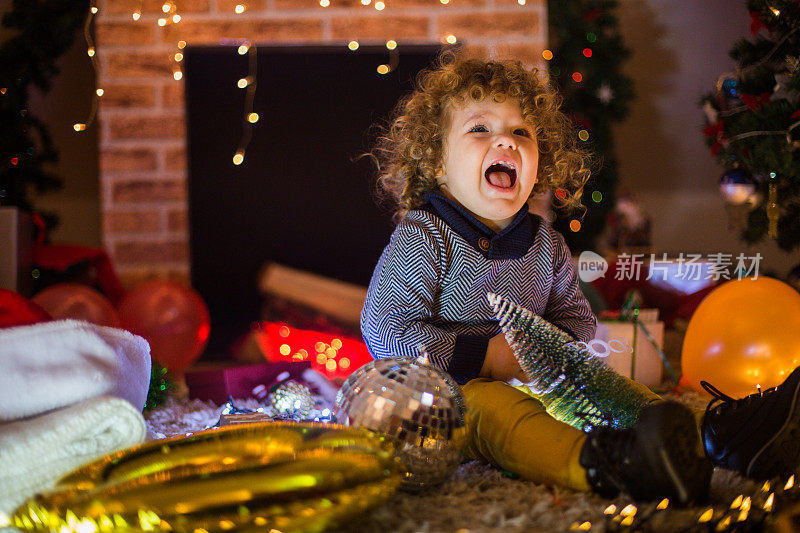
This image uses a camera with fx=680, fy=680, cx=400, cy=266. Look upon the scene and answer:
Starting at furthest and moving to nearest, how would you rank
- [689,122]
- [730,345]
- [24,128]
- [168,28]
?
1. [689,122]
2. [168,28]
3. [24,128]
4. [730,345]

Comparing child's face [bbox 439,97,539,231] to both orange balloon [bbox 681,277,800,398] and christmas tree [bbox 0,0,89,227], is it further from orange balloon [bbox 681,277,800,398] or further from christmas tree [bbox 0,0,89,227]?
christmas tree [bbox 0,0,89,227]

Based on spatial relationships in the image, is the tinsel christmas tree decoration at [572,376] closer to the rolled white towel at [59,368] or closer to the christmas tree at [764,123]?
the rolled white towel at [59,368]

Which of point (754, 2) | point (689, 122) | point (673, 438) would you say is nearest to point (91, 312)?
point (673, 438)

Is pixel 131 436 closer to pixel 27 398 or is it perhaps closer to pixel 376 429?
pixel 27 398

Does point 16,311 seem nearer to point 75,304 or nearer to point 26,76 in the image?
point 75,304

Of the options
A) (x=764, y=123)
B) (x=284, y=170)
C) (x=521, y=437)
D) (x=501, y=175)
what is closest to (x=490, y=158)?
(x=501, y=175)

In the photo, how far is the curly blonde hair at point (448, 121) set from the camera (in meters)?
1.25

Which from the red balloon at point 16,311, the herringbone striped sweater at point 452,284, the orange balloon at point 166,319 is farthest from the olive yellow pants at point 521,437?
→ the orange balloon at point 166,319

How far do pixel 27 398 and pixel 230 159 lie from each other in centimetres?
137

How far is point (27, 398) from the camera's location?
Result: 2.77 feet

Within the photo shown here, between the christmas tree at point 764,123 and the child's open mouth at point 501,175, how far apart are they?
61 centimetres

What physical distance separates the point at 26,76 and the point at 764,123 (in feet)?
6.23

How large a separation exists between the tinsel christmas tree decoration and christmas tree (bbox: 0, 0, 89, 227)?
4.96ft

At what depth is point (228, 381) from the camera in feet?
4.49
